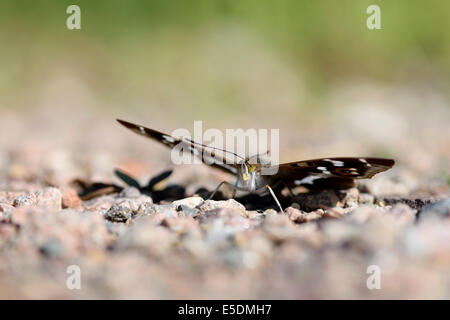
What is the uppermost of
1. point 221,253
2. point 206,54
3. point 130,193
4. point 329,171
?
point 206,54

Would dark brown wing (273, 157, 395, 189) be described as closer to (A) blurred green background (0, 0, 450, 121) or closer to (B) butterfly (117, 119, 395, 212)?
(B) butterfly (117, 119, 395, 212)

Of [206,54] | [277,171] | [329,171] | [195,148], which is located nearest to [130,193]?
[195,148]

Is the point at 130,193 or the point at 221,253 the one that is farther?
the point at 130,193

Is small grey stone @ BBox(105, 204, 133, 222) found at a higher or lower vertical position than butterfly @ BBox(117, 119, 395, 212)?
lower

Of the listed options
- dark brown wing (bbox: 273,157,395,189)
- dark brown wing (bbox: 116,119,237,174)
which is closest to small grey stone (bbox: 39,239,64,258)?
dark brown wing (bbox: 116,119,237,174)

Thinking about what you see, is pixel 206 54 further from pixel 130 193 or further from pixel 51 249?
pixel 51 249

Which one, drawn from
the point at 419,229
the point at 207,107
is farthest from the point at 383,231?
the point at 207,107
